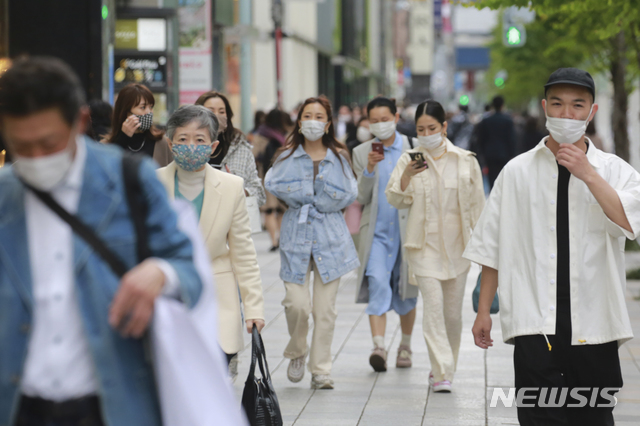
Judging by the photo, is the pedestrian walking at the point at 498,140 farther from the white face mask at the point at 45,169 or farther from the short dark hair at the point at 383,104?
the white face mask at the point at 45,169

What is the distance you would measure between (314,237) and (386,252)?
3.07 ft

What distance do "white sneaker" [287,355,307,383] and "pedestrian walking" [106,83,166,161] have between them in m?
1.76

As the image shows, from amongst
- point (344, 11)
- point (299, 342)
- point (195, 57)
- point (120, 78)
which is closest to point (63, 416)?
point (299, 342)

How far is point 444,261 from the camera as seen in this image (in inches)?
269

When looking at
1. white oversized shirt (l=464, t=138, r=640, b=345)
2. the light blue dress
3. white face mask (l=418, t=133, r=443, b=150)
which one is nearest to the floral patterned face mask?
white oversized shirt (l=464, t=138, r=640, b=345)

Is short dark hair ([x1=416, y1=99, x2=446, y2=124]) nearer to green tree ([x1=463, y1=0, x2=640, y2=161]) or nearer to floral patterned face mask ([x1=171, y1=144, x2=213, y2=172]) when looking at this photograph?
floral patterned face mask ([x1=171, y1=144, x2=213, y2=172])

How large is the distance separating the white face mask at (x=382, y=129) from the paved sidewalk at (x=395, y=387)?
1789mm

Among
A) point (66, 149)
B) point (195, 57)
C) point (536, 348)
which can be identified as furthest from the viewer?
point (195, 57)

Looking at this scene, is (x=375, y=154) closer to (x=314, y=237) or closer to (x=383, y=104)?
(x=383, y=104)

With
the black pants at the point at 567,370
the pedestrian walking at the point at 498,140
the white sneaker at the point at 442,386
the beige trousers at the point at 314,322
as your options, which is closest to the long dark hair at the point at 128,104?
the beige trousers at the point at 314,322

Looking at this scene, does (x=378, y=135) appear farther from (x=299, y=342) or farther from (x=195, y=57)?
(x=195, y=57)

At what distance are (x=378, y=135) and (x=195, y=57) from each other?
5383 millimetres

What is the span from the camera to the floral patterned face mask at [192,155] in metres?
4.92

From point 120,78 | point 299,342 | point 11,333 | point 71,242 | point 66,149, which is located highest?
point 120,78
